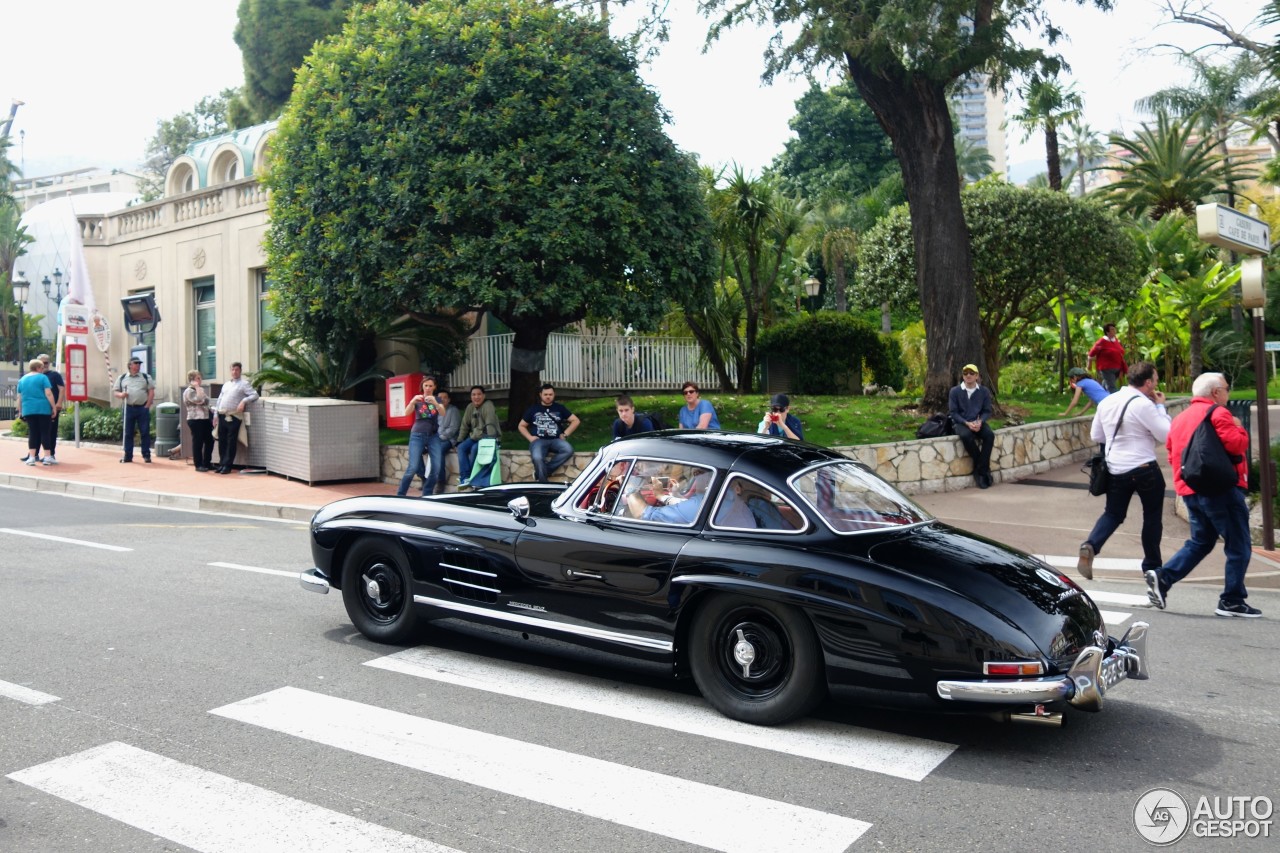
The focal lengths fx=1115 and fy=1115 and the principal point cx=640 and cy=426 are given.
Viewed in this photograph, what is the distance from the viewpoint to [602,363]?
23.7m

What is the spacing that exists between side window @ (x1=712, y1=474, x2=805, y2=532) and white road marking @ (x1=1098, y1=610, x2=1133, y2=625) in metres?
3.29

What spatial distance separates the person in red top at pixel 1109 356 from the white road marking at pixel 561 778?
55.1 ft

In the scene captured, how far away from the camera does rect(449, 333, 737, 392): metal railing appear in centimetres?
2242

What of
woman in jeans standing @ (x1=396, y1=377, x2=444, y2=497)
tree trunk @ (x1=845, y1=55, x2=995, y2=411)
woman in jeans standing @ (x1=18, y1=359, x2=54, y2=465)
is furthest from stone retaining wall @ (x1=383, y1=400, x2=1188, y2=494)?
woman in jeans standing @ (x1=18, y1=359, x2=54, y2=465)

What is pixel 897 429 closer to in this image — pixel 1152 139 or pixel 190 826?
pixel 190 826

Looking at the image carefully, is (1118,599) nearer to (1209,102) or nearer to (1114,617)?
(1114,617)

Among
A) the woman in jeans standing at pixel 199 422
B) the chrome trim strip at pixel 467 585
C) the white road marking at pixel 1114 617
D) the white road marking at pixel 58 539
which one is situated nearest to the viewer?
the chrome trim strip at pixel 467 585

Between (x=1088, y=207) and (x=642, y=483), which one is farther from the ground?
(x=1088, y=207)

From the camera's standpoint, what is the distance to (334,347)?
1845 cm

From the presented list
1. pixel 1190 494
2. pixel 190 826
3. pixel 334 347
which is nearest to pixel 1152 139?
pixel 334 347

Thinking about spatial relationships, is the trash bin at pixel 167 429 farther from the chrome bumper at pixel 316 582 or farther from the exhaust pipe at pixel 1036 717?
the exhaust pipe at pixel 1036 717

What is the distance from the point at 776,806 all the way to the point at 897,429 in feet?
43.0

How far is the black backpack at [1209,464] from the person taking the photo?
7949 mm

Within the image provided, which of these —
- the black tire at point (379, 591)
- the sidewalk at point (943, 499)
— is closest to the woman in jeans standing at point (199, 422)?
the sidewalk at point (943, 499)
